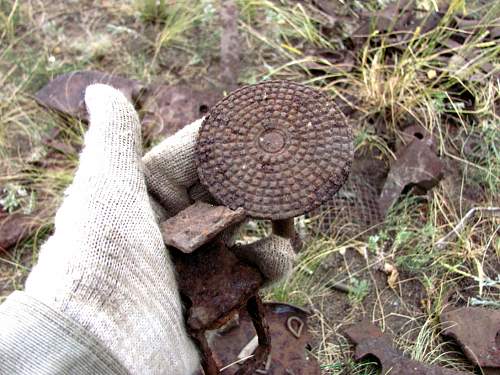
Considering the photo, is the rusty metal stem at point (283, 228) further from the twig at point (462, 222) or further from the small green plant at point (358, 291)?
the twig at point (462, 222)

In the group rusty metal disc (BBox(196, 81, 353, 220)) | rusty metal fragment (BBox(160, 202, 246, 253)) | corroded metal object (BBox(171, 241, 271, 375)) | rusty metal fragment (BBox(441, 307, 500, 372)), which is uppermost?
rusty metal disc (BBox(196, 81, 353, 220))

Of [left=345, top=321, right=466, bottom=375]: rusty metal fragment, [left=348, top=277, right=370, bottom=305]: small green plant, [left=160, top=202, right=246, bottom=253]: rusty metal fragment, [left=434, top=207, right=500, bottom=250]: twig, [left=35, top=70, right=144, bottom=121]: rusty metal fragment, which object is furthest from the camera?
[left=35, top=70, right=144, bottom=121]: rusty metal fragment

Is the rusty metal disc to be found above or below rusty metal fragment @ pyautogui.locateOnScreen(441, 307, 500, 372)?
above

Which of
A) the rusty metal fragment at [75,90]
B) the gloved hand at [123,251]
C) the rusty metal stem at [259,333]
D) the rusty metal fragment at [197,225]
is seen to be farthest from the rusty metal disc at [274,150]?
the rusty metal fragment at [75,90]

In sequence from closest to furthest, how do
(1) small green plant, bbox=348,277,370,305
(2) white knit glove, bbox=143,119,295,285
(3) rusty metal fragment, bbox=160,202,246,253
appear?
(3) rusty metal fragment, bbox=160,202,246,253 < (2) white knit glove, bbox=143,119,295,285 < (1) small green plant, bbox=348,277,370,305

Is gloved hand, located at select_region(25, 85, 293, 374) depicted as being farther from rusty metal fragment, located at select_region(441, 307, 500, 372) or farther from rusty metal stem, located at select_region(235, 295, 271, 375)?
rusty metal fragment, located at select_region(441, 307, 500, 372)

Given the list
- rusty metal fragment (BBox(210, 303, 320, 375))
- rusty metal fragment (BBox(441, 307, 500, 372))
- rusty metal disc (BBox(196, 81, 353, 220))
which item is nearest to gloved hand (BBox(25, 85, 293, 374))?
rusty metal disc (BBox(196, 81, 353, 220))

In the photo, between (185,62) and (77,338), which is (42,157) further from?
(77,338)
